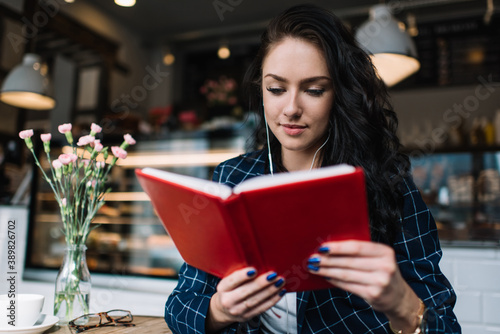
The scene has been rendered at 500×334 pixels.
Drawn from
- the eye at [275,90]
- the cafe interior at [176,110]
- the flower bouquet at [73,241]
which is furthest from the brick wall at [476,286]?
the flower bouquet at [73,241]

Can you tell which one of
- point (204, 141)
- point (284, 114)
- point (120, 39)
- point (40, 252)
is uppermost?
point (120, 39)

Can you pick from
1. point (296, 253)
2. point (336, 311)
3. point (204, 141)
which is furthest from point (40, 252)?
point (296, 253)

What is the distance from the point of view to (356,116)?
1.16 m

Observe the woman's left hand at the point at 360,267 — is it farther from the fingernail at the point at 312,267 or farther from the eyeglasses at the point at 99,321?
the eyeglasses at the point at 99,321

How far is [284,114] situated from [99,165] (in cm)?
61

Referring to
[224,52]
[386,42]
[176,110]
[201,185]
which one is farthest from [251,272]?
[224,52]

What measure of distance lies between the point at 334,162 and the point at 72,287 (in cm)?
86

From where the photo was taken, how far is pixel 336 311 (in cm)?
109

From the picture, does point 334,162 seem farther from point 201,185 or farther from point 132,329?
→ point 132,329

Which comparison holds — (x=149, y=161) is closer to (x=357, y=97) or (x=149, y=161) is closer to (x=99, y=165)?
(x=99, y=165)

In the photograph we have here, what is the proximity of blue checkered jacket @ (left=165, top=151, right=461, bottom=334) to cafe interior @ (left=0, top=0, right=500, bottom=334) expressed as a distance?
85 cm

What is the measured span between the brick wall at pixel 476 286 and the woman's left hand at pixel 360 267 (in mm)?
1190

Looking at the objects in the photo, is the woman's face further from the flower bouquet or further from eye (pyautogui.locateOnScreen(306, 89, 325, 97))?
the flower bouquet

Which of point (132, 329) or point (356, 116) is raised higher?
point (356, 116)
